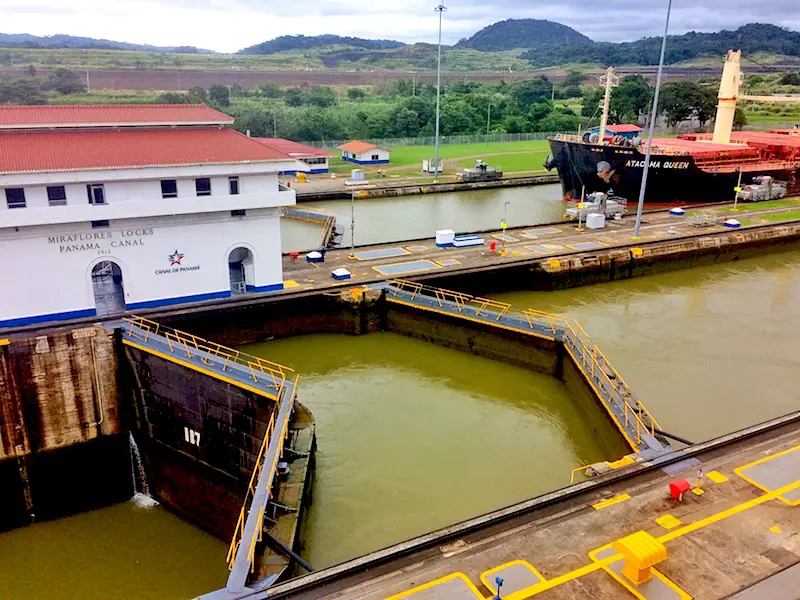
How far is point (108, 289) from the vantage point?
23.7 metres

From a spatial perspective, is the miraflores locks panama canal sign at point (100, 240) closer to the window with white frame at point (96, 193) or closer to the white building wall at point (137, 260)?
the white building wall at point (137, 260)

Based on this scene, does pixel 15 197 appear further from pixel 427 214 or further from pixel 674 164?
pixel 674 164

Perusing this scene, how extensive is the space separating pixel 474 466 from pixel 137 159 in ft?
47.0

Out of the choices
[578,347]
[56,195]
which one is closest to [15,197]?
[56,195]

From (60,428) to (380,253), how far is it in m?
15.9

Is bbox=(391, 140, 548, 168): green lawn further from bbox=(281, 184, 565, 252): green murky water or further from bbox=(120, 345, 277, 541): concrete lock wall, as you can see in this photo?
bbox=(120, 345, 277, 541): concrete lock wall

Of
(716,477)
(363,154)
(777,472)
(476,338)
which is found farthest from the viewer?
(363,154)

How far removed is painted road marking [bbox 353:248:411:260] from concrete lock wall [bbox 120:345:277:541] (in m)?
12.6

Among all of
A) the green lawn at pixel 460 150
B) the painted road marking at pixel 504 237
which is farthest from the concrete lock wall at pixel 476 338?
the green lawn at pixel 460 150

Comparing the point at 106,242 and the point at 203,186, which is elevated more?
the point at 203,186

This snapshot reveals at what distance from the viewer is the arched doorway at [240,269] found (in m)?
24.1

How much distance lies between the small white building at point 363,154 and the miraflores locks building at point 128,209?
124 ft

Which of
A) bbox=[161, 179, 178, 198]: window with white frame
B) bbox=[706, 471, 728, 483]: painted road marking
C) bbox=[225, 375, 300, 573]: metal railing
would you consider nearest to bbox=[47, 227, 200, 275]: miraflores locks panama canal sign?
bbox=[161, 179, 178, 198]: window with white frame

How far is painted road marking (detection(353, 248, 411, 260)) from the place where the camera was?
97.7ft
